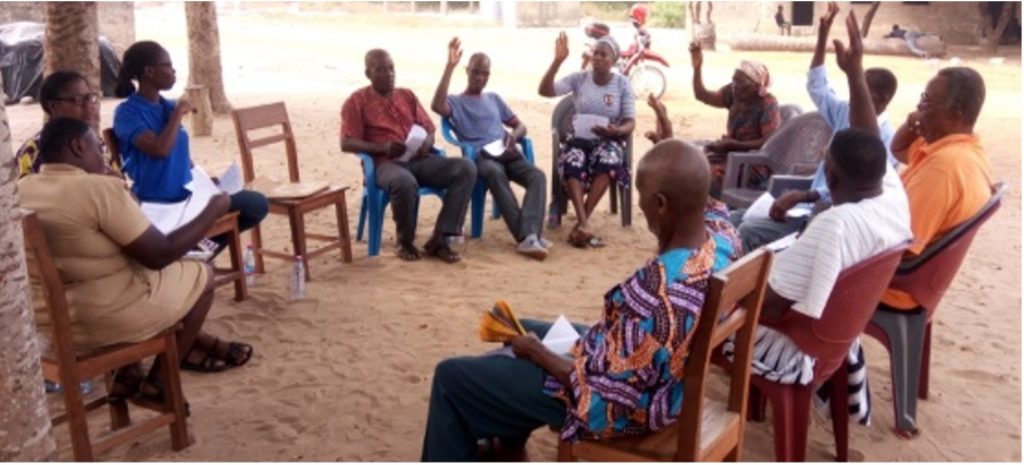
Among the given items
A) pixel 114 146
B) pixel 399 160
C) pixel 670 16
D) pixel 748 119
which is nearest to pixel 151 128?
pixel 114 146

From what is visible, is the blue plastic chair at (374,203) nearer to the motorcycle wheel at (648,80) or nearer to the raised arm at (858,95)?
the raised arm at (858,95)

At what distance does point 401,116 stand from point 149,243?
10.0ft

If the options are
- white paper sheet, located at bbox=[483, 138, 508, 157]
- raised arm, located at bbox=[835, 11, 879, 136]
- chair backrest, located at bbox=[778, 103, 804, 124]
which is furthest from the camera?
white paper sheet, located at bbox=[483, 138, 508, 157]

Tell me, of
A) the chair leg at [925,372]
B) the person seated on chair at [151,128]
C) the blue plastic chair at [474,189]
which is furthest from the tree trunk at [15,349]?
the blue plastic chair at [474,189]

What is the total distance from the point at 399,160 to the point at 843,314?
11.5ft

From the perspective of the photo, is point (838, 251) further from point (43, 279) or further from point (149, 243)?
point (43, 279)

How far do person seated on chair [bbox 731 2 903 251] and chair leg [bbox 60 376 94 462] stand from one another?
2.88 m

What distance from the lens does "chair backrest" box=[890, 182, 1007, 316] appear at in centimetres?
353

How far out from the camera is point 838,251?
9.96 feet

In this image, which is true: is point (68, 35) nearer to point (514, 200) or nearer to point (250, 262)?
point (250, 262)

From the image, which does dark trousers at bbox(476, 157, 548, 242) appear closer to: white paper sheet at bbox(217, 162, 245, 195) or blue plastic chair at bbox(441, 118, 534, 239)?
blue plastic chair at bbox(441, 118, 534, 239)

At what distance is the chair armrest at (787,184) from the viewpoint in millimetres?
5090

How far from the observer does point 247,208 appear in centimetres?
513

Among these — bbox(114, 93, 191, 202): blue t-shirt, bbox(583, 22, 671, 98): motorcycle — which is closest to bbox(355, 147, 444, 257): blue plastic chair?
bbox(114, 93, 191, 202): blue t-shirt
